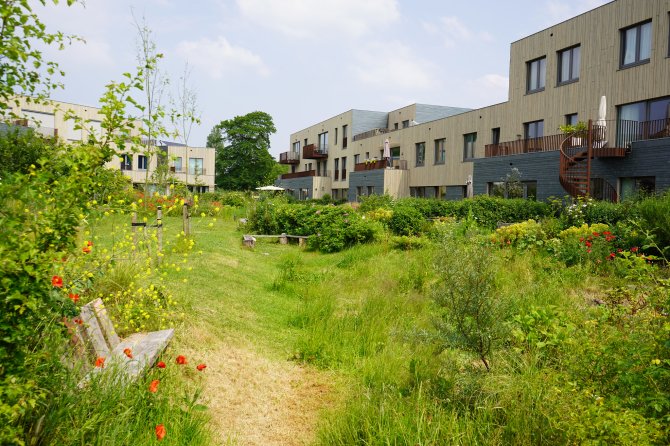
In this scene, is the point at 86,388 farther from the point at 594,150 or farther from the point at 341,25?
the point at 594,150

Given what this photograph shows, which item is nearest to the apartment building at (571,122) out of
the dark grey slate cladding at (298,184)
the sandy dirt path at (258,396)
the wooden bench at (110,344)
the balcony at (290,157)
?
the dark grey slate cladding at (298,184)

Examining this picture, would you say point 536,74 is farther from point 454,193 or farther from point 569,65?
point 454,193

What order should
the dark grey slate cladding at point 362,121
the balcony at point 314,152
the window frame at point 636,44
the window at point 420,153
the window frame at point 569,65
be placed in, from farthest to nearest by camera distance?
the balcony at point 314,152, the dark grey slate cladding at point 362,121, the window at point 420,153, the window frame at point 569,65, the window frame at point 636,44

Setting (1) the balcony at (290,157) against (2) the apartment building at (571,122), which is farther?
A: (1) the balcony at (290,157)

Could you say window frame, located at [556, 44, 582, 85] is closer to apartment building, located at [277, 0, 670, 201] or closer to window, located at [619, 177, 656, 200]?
apartment building, located at [277, 0, 670, 201]

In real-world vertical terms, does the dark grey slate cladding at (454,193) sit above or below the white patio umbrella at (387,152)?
below

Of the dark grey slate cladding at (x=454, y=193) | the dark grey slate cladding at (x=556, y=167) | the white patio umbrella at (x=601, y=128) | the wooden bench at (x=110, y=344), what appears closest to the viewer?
the wooden bench at (x=110, y=344)

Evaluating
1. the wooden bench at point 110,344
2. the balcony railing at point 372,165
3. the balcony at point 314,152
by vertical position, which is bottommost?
the wooden bench at point 110,344

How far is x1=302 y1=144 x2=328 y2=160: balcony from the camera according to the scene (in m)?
49.2

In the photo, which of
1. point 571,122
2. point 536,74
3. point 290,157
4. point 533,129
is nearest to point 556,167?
point 571,122

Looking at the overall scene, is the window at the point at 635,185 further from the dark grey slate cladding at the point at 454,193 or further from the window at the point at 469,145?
the window at the point at 469,145

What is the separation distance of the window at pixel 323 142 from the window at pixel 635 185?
3384 cm

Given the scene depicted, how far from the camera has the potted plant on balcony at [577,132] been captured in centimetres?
1930

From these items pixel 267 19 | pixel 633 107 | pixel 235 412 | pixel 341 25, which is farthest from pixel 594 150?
pixel 235 412
